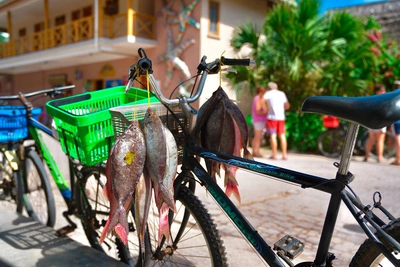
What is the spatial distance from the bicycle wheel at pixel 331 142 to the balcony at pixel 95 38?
7.03 metres

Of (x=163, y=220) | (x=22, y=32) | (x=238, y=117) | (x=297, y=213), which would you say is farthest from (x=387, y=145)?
(x=22, y=32)

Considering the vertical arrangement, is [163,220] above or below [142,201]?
below

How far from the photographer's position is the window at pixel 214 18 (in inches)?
475

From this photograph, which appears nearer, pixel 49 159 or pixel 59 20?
pixel 49 159

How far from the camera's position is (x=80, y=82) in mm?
17125

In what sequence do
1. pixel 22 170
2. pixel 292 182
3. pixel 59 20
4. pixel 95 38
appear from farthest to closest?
pixel 59 20 < pixel 95 38 < pixel 22 170 < pixel 292 182

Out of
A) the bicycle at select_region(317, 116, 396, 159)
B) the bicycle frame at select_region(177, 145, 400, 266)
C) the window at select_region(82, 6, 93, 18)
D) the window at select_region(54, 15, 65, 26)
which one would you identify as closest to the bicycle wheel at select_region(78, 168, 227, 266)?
the bicycle frame at select_region(177, 145, 400, 266)

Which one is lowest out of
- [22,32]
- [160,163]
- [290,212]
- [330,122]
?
[290,212]

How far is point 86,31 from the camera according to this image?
14.0 metres

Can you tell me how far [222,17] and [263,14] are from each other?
8.13 feet

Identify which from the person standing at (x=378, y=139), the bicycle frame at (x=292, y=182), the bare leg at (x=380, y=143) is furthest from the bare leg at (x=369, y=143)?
the bicycle frame at (x=292, y=182)

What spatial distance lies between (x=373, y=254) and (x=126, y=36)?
1193cm

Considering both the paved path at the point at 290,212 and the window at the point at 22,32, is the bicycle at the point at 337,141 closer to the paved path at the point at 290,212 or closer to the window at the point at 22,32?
the paved path at the point at 290,212

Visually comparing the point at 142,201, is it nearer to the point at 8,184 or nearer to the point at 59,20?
the point at 8,184
